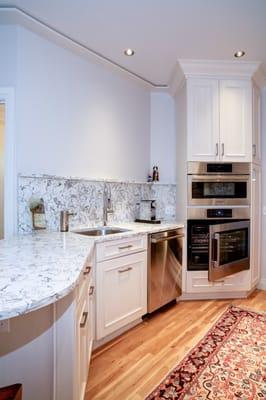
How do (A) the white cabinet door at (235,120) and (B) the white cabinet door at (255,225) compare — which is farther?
(B) the white cabinet door at (255,225)

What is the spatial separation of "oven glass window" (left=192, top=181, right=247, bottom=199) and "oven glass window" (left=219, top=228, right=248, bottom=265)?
1.38 feet

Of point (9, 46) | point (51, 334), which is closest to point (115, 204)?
point (9, 46)

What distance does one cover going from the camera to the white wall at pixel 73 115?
2.29 m

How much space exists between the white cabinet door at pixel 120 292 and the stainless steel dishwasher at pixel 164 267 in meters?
0.10

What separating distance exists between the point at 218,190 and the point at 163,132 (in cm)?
112

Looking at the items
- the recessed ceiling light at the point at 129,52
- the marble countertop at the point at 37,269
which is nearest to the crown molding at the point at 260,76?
the recessed ceiling light at the point at 129,52

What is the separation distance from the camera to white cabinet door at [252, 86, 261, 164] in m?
3.25

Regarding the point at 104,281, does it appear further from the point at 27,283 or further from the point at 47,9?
the point at 47,9

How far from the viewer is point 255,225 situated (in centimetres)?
334

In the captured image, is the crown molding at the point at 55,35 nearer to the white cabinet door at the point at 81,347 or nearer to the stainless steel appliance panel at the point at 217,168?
the stainless steel appliance panel at the point at 217,168

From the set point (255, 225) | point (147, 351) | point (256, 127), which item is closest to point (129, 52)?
point (256, 127)

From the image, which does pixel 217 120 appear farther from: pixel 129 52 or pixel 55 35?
pixel 55 35

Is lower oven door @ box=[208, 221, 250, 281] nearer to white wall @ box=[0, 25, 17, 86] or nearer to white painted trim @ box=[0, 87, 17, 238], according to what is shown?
white painted trim @ box=[0, 87, 17, 238]

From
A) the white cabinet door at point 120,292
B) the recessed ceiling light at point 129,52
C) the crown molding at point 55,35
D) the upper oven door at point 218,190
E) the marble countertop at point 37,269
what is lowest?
the white cabinet door at point 120,292
